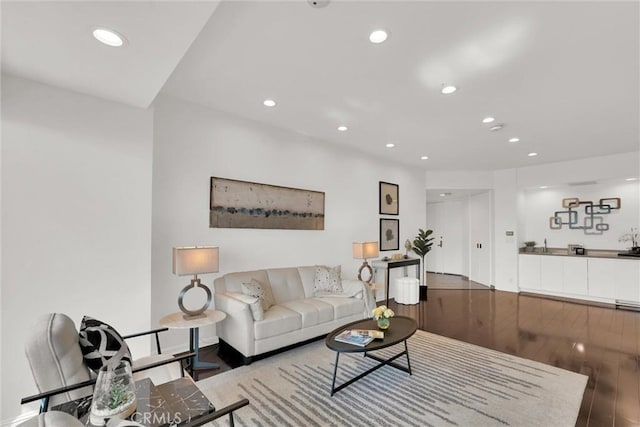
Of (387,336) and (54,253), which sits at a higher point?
(54,253)

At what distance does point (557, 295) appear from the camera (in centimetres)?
648

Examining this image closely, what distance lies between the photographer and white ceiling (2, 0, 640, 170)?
1.86m

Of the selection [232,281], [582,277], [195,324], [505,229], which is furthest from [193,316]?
[582,277]

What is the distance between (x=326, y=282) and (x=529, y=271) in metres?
5.34

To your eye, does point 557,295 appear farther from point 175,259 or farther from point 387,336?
point 175,259

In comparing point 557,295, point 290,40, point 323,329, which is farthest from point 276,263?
point 557,295

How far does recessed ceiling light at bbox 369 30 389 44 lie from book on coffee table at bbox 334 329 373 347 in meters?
2.43

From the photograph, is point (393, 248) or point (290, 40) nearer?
point (290, 40)

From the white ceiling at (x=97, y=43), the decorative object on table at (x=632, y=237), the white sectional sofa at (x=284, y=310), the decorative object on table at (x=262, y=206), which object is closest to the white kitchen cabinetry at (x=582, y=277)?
the decorative object on table at (x=632, y=237)

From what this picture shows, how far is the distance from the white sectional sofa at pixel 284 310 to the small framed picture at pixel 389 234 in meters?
2.02

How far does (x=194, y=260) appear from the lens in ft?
9.61

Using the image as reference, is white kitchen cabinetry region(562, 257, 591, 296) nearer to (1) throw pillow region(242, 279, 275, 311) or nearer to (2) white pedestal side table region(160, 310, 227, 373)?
(1) throw pillow region(242, 279, 275, 311)

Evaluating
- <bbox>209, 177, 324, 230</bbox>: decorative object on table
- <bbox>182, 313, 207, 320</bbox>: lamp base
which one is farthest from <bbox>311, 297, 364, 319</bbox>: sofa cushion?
<bbox>182, 313, 207, 320</bbox>: lamp base

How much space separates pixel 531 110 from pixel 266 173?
346cm
